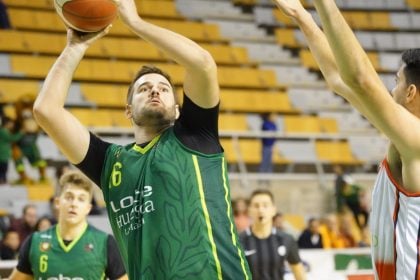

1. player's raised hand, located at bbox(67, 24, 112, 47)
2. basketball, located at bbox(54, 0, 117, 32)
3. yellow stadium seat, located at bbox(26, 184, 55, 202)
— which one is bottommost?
yellow stadium seat, located at bbox(26, 184, 55, 202)

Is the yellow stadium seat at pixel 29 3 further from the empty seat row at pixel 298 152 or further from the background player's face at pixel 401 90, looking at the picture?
the background player's face at pixel 401 90

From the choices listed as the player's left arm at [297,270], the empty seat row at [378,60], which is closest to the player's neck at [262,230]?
Result: the player's left arm at [297,270]

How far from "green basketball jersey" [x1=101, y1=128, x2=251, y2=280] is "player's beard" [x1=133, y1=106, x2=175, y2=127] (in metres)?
0.08

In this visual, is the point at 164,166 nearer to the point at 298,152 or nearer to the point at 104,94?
the point at 298,152

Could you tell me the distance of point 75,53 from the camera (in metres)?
3.78

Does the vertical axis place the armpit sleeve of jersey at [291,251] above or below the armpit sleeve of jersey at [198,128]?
below

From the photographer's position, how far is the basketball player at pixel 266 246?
7352mm

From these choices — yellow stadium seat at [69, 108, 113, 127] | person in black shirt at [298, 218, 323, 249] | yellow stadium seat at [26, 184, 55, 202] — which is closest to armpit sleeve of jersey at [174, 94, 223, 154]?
person in black shirt at [298, 218, 323, 249]

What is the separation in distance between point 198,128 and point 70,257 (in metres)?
2.51

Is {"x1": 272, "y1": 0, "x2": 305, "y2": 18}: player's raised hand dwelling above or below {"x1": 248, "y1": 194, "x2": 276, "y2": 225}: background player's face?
above

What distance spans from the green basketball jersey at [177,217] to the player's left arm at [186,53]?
0.30 m

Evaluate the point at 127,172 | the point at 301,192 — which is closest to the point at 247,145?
the point at 301,192

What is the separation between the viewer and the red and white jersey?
3.13 m

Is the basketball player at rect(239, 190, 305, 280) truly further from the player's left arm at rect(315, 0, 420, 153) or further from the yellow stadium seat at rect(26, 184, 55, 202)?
the yellow stadium seat at rect(26, 184, 55, 202)
